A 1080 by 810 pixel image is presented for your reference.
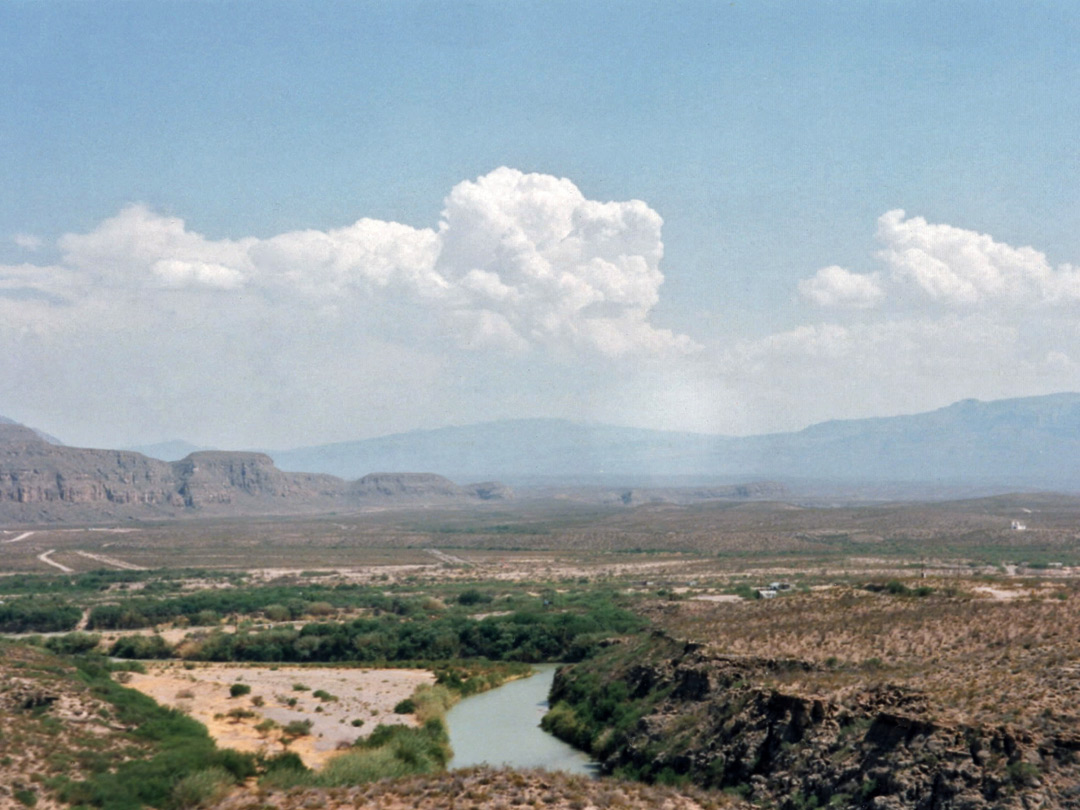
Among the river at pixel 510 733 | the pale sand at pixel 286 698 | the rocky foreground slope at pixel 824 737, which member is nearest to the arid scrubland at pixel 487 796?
the rocky foreground slope at pixel 824 737

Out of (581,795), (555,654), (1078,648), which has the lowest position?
(555,654)

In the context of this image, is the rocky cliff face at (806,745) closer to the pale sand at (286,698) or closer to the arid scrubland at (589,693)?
the arid scrubland at (589,693)

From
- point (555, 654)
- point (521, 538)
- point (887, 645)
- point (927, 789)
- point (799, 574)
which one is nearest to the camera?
point (927, 789)

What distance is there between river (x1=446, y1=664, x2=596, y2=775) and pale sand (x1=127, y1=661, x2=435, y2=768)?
11.3ft

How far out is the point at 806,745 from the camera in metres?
Result: 29.9

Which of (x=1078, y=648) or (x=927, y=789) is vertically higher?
(x=1078, y=648)

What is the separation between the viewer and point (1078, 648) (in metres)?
31.8

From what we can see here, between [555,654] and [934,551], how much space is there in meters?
77.7

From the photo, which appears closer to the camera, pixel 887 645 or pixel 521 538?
pixel 887 645

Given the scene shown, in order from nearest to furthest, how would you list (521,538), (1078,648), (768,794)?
1. (768,794)
2. (1078,648)
3. (521,538)

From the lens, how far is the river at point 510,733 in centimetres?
4122

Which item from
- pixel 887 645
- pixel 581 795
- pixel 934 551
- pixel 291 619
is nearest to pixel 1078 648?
pixel 887 645

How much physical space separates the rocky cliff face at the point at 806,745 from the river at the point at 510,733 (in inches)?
57.8

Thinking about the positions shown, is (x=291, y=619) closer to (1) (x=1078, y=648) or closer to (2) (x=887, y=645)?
(2) (x=887, y=645)
